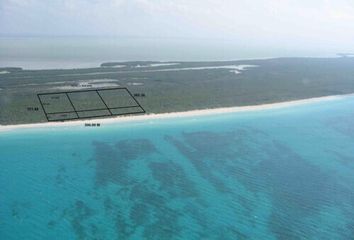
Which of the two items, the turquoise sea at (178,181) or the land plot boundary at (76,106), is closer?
the turquoise sea at (178,181)

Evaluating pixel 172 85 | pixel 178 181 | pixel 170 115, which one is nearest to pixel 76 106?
pixel 170 115

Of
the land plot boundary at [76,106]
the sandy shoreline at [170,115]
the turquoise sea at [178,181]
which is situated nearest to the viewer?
the turquoise sea at [178,181]

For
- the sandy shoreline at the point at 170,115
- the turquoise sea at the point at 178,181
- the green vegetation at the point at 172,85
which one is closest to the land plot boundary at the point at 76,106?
the green vegetation at the point at 172,85

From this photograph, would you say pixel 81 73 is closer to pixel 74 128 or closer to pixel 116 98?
pixel 116 98

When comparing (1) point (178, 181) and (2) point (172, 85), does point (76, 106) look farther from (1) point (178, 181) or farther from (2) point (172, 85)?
(1) point (178, 181)

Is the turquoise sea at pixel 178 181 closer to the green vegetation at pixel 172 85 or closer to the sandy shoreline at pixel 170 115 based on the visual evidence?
the sandy shoreline at pixel 170 115

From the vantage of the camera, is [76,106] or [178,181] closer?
[178,181]

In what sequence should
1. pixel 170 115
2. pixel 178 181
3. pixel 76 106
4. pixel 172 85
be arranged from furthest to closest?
pixel 172 85, pixel 76 106, pixel 170 115, pixel 178 181
